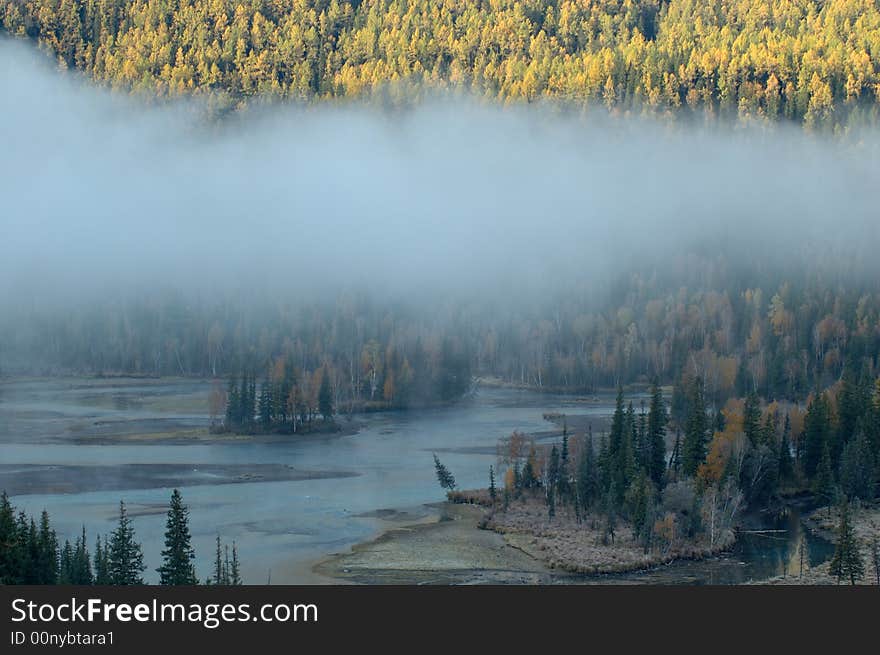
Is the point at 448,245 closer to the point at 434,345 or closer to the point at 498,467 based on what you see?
the point at 434,345

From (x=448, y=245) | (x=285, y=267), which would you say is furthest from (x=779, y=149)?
(x=285, y=267)

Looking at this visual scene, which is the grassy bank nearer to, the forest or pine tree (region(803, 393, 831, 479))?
the forest

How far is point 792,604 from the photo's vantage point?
40.3 m

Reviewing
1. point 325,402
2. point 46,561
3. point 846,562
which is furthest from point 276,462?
point 846,562

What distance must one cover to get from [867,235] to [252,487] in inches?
4262

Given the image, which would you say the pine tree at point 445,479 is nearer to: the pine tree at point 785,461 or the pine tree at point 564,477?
the pine tree at point 564,477

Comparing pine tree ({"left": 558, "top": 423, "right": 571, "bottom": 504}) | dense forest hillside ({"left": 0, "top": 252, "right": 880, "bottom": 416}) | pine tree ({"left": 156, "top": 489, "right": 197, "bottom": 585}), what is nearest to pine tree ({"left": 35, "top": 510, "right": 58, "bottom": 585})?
pine tree ({"left": 156, "top": 489, "right": 197, "bottom": 585})

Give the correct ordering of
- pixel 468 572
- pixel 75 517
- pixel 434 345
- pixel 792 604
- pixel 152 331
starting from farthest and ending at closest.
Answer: pixel 152 331 < pixel 434 345 < pixel 75 517 < pixel 468 572 < pixel 792 604

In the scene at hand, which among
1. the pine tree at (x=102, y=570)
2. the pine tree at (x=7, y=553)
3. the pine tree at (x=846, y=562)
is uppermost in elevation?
the pine tree at (x=7, y=553)

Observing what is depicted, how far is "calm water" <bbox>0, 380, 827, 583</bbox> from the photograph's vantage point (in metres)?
59.3

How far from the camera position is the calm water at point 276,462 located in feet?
195

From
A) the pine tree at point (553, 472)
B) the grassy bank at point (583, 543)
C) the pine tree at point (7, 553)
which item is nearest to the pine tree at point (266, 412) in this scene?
the pine tree at point (553, 472)

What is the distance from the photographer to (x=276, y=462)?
87.8m

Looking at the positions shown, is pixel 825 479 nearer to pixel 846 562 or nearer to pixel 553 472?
pixel 553 472
